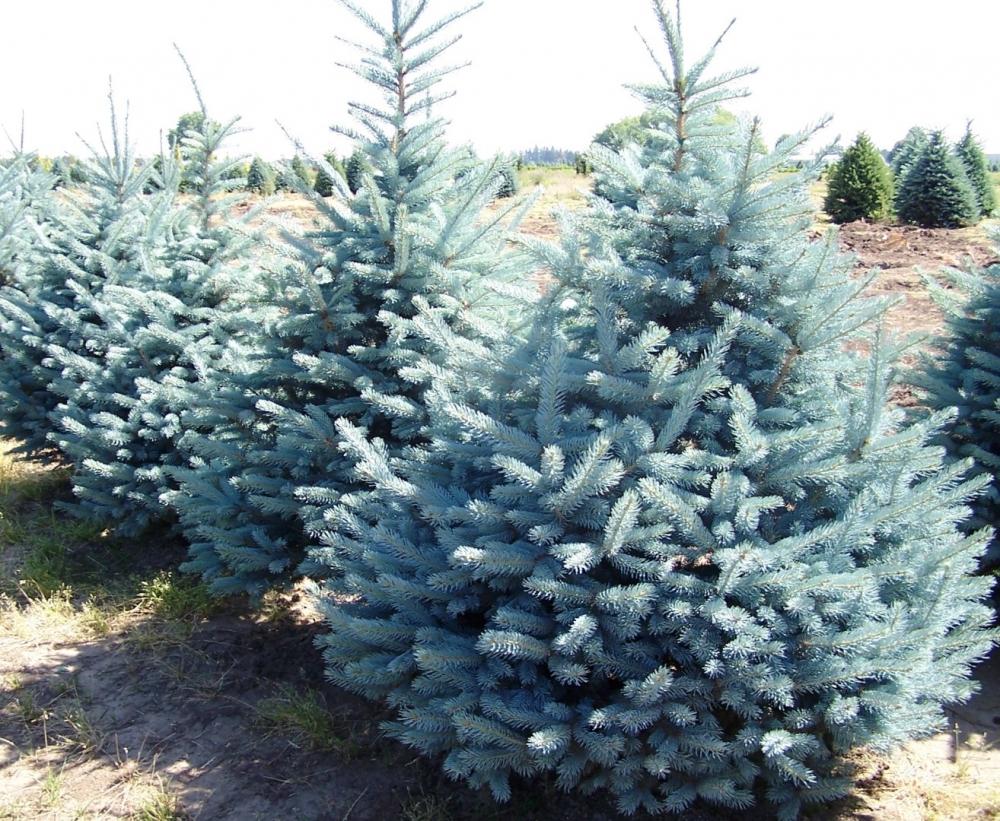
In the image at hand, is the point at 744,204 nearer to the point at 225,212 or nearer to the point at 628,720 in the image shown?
the point at 628,720

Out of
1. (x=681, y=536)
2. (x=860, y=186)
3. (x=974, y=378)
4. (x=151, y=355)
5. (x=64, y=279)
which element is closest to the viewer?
(x=681, y=536)

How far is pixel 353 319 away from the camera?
405 centimetres

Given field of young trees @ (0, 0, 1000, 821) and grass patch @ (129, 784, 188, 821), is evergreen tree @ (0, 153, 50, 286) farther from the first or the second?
grass patch @ (129, 784, 188, 821)

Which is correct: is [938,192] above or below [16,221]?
above

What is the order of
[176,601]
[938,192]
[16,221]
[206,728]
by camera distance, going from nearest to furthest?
[206,728] < [176,601] < [16,221] < [938,192]

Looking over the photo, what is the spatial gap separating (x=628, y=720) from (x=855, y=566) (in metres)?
0.94

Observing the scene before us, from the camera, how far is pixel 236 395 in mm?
4434

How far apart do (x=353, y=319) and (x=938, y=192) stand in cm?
1099

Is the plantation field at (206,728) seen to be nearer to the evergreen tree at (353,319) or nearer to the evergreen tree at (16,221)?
the evergreen tree at (353,319)

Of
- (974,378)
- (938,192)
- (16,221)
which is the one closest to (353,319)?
(974,378)

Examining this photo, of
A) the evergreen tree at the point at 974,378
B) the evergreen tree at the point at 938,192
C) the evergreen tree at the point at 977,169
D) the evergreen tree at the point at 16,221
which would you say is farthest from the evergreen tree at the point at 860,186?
the evergreen tree at the point at 16,221

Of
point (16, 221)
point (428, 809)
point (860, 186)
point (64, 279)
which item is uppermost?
point (860, 186)

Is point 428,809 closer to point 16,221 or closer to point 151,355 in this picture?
point 151,355

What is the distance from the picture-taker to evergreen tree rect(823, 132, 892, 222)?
41.3 ft
